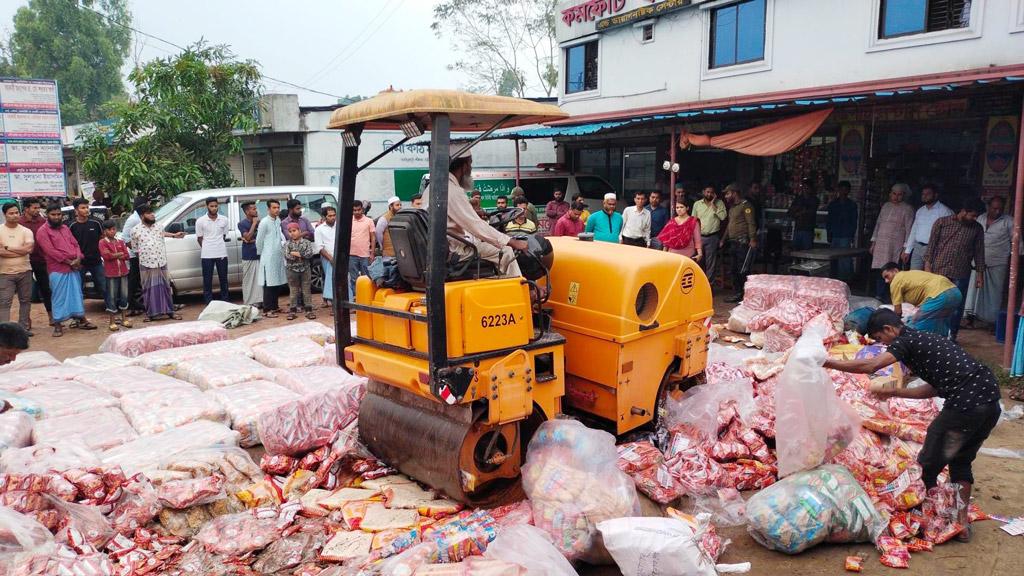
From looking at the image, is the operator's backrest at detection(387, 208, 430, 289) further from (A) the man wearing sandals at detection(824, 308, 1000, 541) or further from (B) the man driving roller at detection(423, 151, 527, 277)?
(A) the man wearing sandals at detection(824, 308, 1000, 541)

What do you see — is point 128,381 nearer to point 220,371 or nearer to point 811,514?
point 220,371

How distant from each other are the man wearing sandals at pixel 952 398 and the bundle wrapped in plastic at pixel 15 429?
16.4ft

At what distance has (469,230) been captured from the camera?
4.14 metres

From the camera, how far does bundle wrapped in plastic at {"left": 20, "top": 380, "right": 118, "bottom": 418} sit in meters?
5.32

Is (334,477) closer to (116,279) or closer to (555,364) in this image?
(555,364)

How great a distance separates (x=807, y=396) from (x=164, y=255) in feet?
30.1

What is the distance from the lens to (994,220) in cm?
888

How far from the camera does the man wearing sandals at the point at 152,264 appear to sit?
1028 centimetres

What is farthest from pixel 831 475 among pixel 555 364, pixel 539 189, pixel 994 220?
pixel 539 189

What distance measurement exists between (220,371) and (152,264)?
16.2 ft

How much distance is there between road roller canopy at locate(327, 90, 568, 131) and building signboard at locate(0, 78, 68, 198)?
499 inches

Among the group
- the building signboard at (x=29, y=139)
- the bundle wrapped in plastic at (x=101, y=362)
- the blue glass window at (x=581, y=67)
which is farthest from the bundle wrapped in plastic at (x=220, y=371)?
the blue glass window at (x=581, y=67)

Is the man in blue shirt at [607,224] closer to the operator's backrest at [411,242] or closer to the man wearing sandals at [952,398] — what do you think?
the man wearing sandals at [952,398]

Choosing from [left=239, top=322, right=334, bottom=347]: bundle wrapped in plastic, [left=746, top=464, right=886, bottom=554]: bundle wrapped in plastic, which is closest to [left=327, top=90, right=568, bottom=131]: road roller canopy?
[left=746, top=464, right=886, bottom=554]: bundle wrapped in plastic
